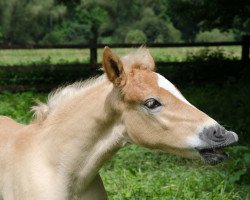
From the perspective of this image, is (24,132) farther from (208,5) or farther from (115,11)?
(115,11)

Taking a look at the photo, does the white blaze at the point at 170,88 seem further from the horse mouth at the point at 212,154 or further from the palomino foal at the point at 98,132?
the horse mouth at the point at 212,154

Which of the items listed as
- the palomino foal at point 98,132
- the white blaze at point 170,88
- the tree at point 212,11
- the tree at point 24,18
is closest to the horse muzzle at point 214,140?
the palomino foal at point 98,132

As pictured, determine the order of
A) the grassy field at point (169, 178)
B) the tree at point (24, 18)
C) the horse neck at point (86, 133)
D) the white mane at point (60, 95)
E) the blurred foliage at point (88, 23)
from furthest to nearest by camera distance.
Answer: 1. the blurred foliage at point (88, 23)
2. the tree at point (24, 18)
3. the grassy field at point (169, 178)
4. the white mane at point (60, 95)
5. the horse neck at point (86, 133)

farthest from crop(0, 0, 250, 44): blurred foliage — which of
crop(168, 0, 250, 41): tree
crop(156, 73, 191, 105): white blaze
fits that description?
crop(156, 73, 191, 105): white blaze

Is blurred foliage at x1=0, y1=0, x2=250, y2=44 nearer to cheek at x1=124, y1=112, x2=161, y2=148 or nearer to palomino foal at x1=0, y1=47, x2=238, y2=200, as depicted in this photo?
palomino foal at x1=0, y1=47, x2=238, y2=200

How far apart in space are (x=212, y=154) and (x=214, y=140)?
0.39 feet

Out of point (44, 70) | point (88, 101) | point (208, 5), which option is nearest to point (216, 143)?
point (88, 101)

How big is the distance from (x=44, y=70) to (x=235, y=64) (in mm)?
4987

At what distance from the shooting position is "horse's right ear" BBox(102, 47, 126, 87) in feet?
11.6

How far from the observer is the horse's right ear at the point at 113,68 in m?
3.52

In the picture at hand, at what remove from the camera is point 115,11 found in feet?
217

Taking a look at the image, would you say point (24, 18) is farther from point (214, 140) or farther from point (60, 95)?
point (214, 140)

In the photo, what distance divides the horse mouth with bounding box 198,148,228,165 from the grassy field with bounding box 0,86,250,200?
2.46 meters

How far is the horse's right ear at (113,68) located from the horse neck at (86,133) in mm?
112
